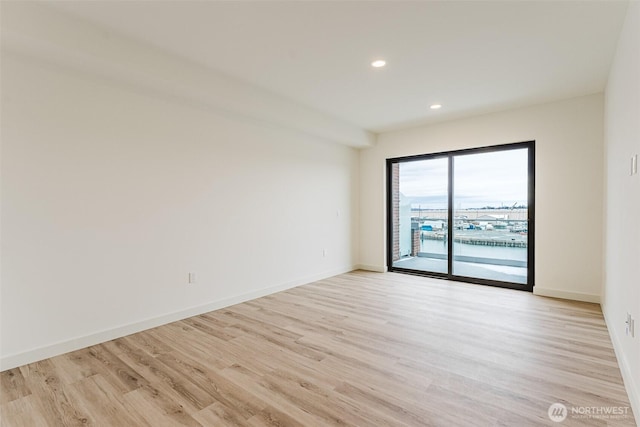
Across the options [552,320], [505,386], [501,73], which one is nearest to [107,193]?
[505,386]

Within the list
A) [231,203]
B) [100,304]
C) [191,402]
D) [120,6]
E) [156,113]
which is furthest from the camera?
[231,203]

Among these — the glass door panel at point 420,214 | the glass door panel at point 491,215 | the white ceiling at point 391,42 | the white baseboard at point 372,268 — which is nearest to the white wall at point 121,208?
the white ceiling at point 391,42

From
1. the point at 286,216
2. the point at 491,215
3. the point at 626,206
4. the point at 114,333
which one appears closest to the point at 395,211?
the point at 491,215

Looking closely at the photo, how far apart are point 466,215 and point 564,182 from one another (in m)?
1.39

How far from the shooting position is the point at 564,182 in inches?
167

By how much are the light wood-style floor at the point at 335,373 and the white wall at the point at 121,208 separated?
355 millimetres

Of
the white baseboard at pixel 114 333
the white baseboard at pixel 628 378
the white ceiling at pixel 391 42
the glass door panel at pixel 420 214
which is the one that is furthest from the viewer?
the glass door panel at pixel 420 214

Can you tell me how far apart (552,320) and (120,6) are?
4897 mm

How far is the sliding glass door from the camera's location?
15.4 feet

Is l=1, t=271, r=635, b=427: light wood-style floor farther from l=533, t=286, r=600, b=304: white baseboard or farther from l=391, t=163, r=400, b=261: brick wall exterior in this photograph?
l=391, t=163, r=400, b=261: brick wall exterior

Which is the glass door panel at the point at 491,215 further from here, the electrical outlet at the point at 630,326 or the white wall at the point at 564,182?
the electrical outlet at the point at 630,326

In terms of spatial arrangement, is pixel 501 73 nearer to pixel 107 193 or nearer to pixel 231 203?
pixel 231 203

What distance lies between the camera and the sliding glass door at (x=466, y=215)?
185 inches

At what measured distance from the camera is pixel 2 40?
2254mm
